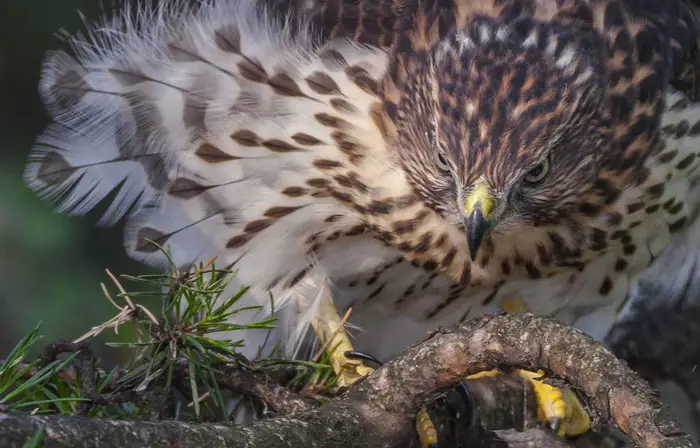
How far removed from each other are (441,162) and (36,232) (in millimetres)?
1654

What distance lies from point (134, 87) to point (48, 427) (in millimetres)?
2028

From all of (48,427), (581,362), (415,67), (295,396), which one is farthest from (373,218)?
(48,427)

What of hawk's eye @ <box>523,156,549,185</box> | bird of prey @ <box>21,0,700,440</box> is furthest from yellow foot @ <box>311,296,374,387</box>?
hawk's eye @ <box>523,156,549,185</box>

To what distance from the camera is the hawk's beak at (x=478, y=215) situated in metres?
2.78

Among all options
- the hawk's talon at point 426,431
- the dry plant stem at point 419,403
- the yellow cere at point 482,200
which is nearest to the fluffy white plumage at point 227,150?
the yellow cere at point 482,200

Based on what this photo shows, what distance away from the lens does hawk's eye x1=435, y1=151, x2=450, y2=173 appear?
2.92 meters

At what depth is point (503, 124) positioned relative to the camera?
2.79 metres

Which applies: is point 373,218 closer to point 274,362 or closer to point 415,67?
point 415,67

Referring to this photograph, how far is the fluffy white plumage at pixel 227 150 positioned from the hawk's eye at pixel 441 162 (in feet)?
0.89

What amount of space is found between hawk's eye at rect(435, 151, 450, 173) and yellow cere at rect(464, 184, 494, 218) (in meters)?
0.13

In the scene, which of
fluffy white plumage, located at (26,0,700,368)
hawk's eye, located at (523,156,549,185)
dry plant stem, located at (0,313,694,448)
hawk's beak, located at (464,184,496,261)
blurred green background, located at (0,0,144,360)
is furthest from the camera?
blurred green background, located at (0,0,144,360)

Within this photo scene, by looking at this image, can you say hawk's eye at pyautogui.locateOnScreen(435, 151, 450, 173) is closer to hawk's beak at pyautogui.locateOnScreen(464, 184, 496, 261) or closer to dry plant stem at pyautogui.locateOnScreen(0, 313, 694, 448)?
hawk's beak at pyautogui.locateOnScreen(464, 184, 496, 261)

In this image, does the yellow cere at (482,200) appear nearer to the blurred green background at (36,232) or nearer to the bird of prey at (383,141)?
the bird of prey at (383,141)

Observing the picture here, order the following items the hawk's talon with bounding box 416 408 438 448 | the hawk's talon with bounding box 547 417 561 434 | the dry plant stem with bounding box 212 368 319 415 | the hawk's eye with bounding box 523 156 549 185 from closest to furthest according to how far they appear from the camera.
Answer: the dry plant stem with bounding box 212 368 319 415
the hawk's talon with bounding box 416 408 438 448
the hawk's eye with bounding box 523 156 549 185
the hawk's talon with bounding box 547 417 561 434
